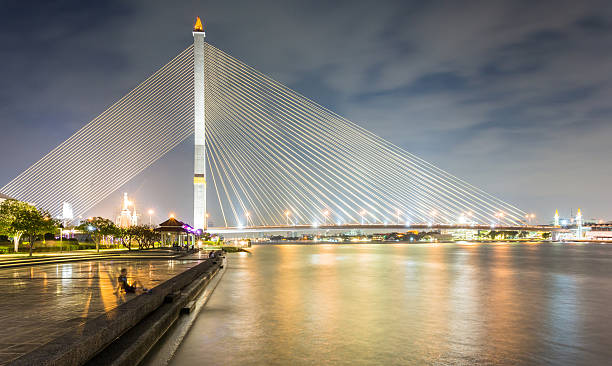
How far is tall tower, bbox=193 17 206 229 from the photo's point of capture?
47.9 metres

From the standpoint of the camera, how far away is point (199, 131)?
1919 inches

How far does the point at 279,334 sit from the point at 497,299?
766 cm

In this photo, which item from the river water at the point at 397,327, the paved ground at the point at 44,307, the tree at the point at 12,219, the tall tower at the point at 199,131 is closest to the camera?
the paved ground at the point at 44,307

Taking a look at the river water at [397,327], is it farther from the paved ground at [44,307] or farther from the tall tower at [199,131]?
the tall tower at [199,131]

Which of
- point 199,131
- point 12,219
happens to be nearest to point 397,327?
point 12,219

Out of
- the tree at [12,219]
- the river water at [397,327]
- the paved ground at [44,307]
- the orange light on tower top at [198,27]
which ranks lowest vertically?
the river water at [397,327]

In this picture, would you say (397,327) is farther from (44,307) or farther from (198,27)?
(198,27)

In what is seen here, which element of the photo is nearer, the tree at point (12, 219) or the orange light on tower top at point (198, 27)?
the tree at point (12, 219)

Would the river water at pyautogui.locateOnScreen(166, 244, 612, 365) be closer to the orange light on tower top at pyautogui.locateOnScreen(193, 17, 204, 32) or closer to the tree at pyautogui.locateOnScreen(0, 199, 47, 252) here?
the tree at pyautogui.locateOnScreen(0, 199, 47, 252)

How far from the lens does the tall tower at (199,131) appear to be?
1886 inches

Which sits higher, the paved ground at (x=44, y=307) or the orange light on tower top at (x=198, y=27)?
the orange light on tower top at (x=198, y=27)

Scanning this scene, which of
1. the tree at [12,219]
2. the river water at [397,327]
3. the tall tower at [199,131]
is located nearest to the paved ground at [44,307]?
the river water at [397,327]

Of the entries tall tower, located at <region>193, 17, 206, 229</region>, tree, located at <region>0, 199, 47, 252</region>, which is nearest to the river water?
tree, located at <region>0, 199, 47, 252</region>

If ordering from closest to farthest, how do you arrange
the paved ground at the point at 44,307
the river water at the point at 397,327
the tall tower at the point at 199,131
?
the paved ground at the point at 44,307 → the river water at the point at 397,327 → the tall tower at the point at 199,131
